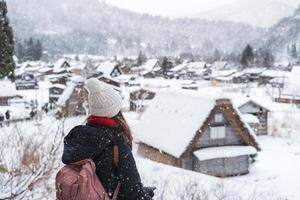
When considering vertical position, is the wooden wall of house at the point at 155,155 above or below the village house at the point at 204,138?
below

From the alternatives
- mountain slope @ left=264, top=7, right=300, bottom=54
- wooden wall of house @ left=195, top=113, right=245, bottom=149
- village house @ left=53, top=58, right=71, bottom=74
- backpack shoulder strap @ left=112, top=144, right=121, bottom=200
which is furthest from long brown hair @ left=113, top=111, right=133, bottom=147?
mountain slope @ left=264, top=7, right=300, bottom=54

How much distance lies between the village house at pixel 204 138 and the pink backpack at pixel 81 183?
1556 cm

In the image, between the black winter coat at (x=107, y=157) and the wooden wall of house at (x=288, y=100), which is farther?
the wooden wall of house at (x=288, y=100)

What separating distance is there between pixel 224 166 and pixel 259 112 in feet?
40.9

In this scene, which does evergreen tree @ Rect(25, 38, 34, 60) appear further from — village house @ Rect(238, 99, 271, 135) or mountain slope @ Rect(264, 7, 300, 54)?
mountain slope @ Rect(264, 7, 300, 54)

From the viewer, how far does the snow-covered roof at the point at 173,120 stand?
60.3 feet

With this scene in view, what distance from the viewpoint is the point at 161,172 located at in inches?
414

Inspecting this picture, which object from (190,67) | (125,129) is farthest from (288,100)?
(125,129)

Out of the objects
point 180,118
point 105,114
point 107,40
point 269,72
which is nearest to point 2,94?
point 180,118

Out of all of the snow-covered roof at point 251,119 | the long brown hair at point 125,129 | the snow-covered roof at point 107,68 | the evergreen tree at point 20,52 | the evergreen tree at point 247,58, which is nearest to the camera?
the long brown hair at point 125,129

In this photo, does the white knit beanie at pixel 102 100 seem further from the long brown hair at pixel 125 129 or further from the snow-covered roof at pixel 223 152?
the snow-covered roof at pixel 223 152

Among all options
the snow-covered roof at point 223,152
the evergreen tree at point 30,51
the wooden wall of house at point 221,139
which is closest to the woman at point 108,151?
the snow-covered roof at point 223,152

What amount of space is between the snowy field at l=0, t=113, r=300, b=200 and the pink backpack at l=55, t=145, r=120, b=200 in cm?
357

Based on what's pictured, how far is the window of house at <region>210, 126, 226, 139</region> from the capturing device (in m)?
18.9
